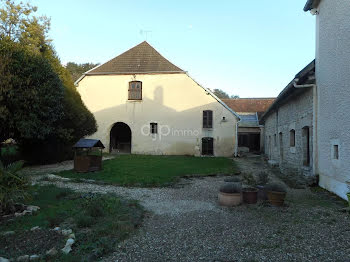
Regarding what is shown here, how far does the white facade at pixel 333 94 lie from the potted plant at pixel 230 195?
9.01ft

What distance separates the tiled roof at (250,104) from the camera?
30.9 meters

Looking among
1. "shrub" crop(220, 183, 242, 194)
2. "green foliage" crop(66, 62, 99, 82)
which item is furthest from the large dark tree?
"green foliage" crop(66, 62, 99, 82)

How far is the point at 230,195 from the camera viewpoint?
20.1 ft

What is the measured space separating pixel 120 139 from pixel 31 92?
47.0 feet

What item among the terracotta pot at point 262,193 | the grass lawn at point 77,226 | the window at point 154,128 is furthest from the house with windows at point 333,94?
the window at point 154,128

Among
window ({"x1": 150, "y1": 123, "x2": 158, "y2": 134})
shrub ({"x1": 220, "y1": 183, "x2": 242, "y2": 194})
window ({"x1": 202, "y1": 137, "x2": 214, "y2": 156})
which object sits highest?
window ({"x1": 150, "y1": 123, "x2": 158, "y2": 134})

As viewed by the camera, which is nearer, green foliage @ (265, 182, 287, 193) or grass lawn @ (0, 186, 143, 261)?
grass lawn @ (0, 186, 143, 261)

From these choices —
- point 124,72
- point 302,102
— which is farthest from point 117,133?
point 302,102

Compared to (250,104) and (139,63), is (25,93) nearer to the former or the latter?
(139,63)

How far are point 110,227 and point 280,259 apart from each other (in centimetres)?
269

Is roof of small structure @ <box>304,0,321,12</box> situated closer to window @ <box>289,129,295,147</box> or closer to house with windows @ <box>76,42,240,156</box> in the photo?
window @ <box>289,129,295,147</box>

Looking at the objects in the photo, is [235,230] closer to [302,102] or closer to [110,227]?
[110,227]

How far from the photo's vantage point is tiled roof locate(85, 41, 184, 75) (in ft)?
72.5

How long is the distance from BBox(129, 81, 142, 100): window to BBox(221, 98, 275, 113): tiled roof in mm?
13499
